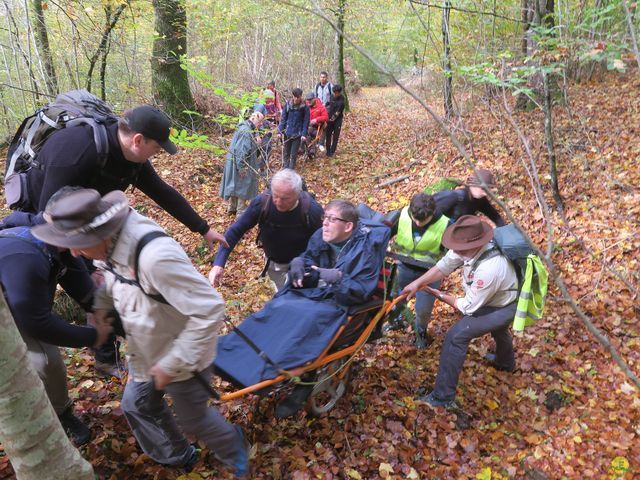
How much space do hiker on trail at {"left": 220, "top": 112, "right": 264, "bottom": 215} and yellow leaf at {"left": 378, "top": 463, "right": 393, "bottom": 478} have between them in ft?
19.2

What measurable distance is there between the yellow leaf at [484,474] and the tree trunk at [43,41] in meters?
11.2

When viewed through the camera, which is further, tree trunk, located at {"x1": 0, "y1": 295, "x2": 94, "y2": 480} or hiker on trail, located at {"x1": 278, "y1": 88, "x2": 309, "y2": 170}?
hiker on trail, located at {"x1": 278, "y1": 88, "x2": 309, "y2": 170}

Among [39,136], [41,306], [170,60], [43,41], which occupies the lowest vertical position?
[41,306]

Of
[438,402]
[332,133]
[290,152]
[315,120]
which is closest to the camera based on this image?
[438,402]

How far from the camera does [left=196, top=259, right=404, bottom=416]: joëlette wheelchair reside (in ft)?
10.1

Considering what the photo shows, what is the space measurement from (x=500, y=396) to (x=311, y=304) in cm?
251

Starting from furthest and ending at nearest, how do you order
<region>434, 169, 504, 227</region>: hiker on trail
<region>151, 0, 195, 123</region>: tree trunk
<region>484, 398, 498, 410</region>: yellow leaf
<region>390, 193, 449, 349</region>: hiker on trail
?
<region>151, 0, 195, 123</region>: tree trunk, <region>434, 169, 504, 227</region>: hiker on trail, <region>390, 193, 449, 349</region>: hiker on trail, <region>484, 398, 498, 410</region>: yellow leaf

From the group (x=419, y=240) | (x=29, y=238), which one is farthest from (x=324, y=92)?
(x=29, y=238)

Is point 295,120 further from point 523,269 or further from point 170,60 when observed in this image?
point 523,269

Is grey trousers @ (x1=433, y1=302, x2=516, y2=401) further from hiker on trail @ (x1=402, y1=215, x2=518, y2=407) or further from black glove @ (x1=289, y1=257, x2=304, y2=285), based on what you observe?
black glove @ (x1=289, y1=257, x2=304, y2=285)

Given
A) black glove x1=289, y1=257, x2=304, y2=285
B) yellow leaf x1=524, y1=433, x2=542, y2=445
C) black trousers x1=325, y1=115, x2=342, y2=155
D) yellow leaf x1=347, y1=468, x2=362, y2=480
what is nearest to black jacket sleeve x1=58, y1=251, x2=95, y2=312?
black glove x1=289, y1=257, x2=304, y2=285

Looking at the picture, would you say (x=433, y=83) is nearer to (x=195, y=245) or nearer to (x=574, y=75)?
(x=574, y=75)

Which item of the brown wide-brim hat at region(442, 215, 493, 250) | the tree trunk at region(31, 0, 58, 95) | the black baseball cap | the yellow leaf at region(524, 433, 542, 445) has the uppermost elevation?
the tree trunk at region(31, 0, 58, 95)

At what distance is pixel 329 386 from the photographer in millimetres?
3852
